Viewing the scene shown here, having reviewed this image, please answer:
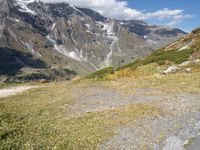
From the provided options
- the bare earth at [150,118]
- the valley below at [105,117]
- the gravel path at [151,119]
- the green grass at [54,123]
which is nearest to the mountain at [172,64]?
the valley below at [105,117]

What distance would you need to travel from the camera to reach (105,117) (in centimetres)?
2914

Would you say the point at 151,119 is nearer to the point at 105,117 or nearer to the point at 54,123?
the point at 105,117

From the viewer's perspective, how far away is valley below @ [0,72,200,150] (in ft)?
76.4

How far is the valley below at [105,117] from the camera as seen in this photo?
23.3 metres

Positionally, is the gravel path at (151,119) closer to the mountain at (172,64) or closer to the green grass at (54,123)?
the green grass at (54,123)

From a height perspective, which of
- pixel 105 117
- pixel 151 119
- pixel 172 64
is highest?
pixel 172 64

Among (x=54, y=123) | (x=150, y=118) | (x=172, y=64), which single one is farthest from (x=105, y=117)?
(x=172, y=64)

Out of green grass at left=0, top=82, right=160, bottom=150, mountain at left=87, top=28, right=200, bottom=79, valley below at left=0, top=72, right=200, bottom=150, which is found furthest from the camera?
mountain at left=87, top=28, right=200, bottom=79

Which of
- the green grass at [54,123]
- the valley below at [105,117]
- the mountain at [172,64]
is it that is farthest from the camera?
the mountain at [172,64]

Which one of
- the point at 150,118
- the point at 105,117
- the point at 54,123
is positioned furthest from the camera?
the point at 105,117

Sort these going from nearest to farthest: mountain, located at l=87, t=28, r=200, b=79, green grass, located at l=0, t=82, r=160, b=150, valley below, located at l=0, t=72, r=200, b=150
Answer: green grass, located at l=0, t=82, r=160, b=150 < valley below, located at l=0, t=72, r=200, b=150 < mountain, located at l=87, t=28, r=200, b=79

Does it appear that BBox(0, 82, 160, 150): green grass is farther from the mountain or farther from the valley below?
the mountain

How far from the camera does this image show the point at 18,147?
22.0 m

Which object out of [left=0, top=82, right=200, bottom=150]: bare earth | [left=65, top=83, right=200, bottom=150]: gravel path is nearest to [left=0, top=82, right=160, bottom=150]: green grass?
[left=0, top=82, right=200, bottom=150]: bare earth
